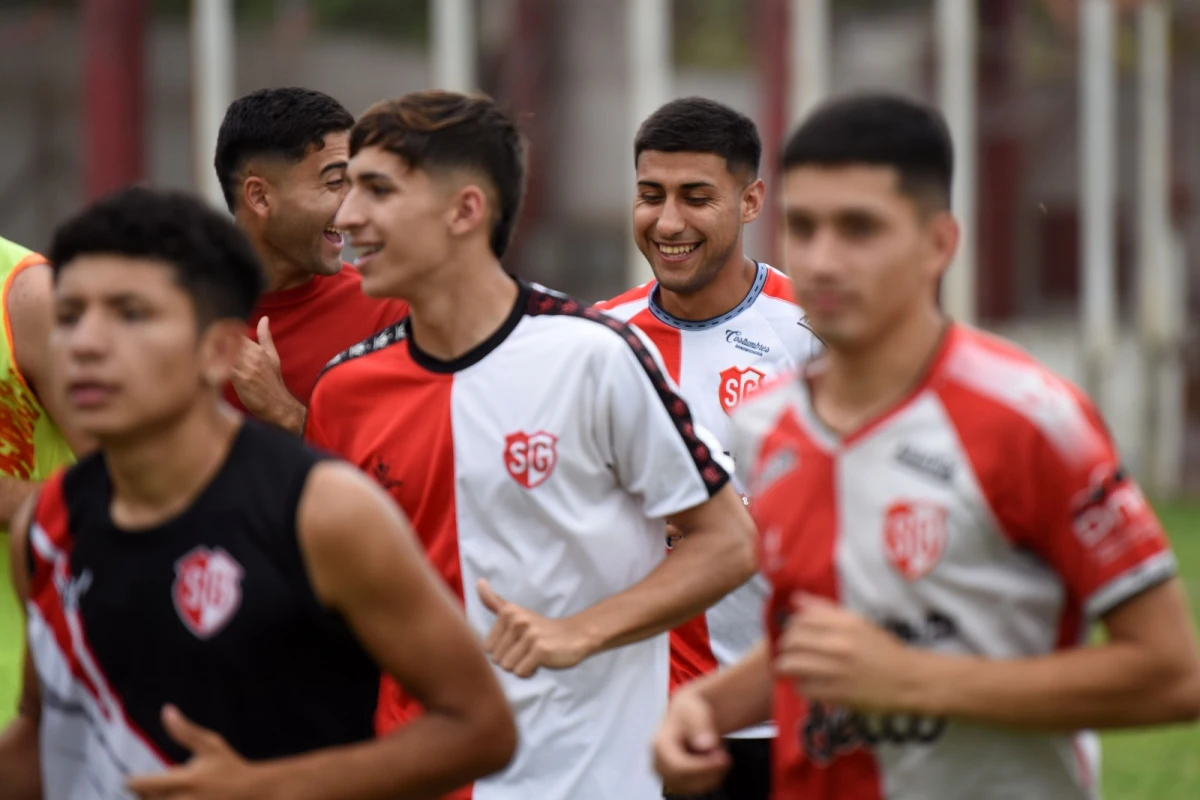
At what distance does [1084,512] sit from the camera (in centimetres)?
313

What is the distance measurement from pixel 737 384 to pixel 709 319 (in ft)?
0.87

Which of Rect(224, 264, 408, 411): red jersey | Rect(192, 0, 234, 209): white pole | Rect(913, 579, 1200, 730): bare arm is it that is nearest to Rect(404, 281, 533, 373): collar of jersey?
Rect(224, 264, 408, 411): red jersey

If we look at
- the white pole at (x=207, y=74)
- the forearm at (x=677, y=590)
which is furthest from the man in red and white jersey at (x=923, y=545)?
the white pole at (x=207, y=74)

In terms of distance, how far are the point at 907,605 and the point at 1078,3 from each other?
22.6m

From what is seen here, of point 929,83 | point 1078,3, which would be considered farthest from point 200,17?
point 1078,3

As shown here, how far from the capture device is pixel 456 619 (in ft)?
10.3

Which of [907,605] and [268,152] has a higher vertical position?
[268,152]

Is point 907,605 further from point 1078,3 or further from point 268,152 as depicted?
point 1078,3

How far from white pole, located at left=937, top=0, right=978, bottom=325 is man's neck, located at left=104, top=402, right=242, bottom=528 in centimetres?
2063

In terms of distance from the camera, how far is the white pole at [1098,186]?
24406 mm

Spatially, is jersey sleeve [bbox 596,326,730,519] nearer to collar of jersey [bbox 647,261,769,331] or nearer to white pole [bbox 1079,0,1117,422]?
collar of jersey [bbox 647,261,769,331]

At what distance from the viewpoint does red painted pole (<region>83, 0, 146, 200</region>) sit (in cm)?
2034

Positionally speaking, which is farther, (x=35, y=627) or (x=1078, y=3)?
(x=1078, y=3)

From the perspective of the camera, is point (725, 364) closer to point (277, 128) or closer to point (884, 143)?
point (277, 128)
